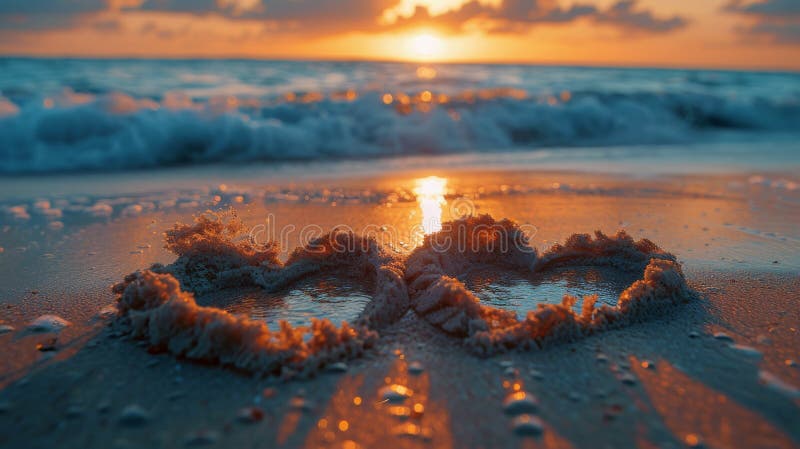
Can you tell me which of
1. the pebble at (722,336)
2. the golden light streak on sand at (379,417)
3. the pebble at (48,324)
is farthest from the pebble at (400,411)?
the pebble at (48,324)

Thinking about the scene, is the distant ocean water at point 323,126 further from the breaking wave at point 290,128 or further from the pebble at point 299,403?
the pebble at point 299,403

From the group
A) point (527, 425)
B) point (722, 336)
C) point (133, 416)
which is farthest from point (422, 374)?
point (722, 336)

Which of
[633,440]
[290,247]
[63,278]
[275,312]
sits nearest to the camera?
[633,440]

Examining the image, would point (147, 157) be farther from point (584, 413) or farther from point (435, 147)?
point (584, 413)

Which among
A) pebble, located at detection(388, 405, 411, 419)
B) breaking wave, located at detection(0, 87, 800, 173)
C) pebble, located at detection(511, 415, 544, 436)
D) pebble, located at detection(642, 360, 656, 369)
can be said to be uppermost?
breaking wave, located at detection(0, 87, 800, 173)

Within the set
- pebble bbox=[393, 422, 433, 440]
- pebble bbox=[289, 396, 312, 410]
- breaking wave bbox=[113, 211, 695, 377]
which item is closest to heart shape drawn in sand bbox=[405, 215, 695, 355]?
breaking wave bbox=[113, 211, 695, 377]

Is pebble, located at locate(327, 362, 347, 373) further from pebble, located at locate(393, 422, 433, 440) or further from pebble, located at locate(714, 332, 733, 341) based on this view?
pebble, located at locate(714, 332, 733, 341)

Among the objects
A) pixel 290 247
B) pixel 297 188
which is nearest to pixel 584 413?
pixel 290 247

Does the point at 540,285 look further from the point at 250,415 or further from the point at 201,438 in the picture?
the point at 201,438
